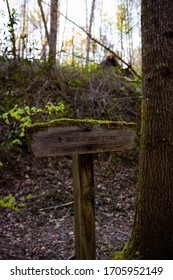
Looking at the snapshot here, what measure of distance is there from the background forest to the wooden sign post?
928 mm

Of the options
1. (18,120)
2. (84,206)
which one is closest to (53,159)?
(18,120)

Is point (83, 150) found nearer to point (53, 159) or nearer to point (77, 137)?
point (77, 137)

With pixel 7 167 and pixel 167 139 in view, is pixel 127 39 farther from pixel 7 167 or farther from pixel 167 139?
pixel 167 139

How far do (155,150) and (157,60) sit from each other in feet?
2.74

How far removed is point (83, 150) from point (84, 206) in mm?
523

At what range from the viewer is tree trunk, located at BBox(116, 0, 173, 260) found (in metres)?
3.01

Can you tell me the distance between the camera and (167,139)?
3.01 meters

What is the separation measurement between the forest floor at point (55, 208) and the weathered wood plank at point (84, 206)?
1.24 meters

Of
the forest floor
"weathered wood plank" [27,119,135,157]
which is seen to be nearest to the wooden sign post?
"weathered wood plank" [27,119,135,157]

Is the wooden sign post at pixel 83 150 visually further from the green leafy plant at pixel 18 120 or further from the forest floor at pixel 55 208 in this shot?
the forest floor at pixel 55 208

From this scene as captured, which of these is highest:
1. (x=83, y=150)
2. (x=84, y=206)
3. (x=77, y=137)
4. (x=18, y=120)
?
(x=18, y=120)

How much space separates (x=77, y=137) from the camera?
9.37ft

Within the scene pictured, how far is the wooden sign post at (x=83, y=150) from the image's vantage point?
9.02 feet

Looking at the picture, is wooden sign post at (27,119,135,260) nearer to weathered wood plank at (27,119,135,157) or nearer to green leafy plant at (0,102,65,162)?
weathered wood plank at (27,119,135,157)
